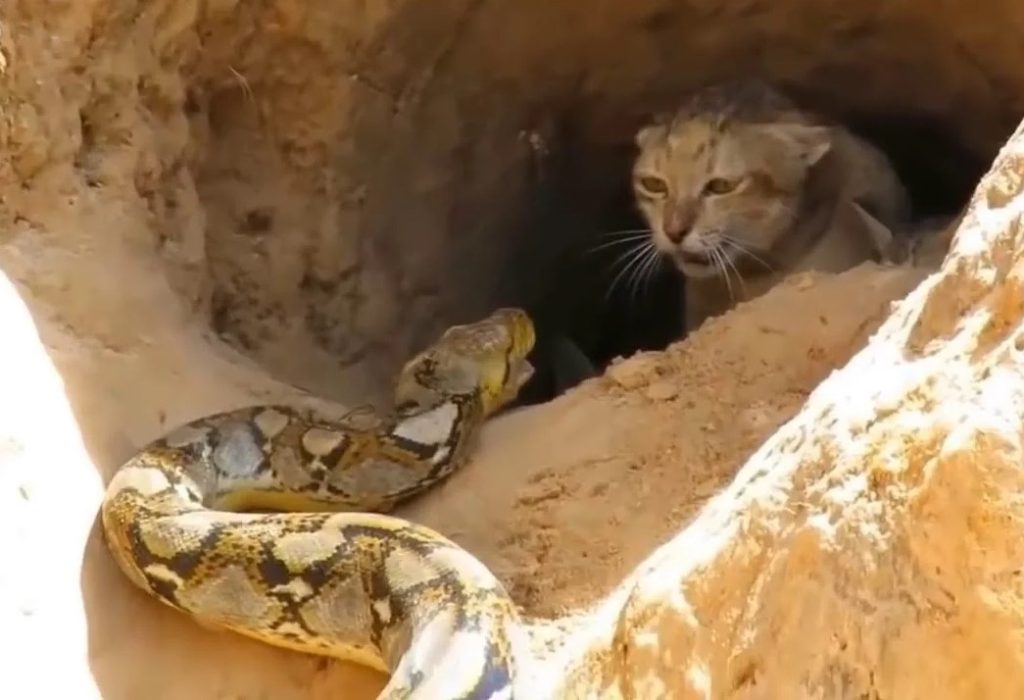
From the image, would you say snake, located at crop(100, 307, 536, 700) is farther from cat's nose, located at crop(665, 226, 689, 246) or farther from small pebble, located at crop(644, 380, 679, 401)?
cat's nose, located at crop(665, 226, 689, 246)

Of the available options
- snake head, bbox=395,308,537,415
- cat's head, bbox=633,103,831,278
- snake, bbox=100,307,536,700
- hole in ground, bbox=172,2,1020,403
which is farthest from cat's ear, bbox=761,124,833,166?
snake, bbox=100,307,536,700

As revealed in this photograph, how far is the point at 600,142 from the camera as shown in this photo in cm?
434

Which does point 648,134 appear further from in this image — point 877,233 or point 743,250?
point 877,233

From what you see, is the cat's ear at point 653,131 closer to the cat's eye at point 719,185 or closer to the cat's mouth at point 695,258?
the cat's eye at point 719,185

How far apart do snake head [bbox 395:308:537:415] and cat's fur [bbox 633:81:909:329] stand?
681mm

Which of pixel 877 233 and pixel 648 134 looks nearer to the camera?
pixel 877 233

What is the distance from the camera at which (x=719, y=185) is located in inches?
138

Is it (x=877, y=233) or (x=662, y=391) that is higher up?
(x=662, y=391)

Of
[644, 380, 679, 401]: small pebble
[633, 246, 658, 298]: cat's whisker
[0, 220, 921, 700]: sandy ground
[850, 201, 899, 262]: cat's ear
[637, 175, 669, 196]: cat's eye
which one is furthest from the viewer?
[633, 246, 658, 298]: cat's whisker

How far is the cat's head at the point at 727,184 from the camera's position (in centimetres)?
347

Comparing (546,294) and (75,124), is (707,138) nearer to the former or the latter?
(546,294)

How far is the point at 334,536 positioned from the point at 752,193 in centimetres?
176

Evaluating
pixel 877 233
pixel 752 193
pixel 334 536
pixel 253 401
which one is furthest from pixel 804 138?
pixel 334 536

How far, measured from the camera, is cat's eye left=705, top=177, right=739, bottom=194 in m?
3.48
